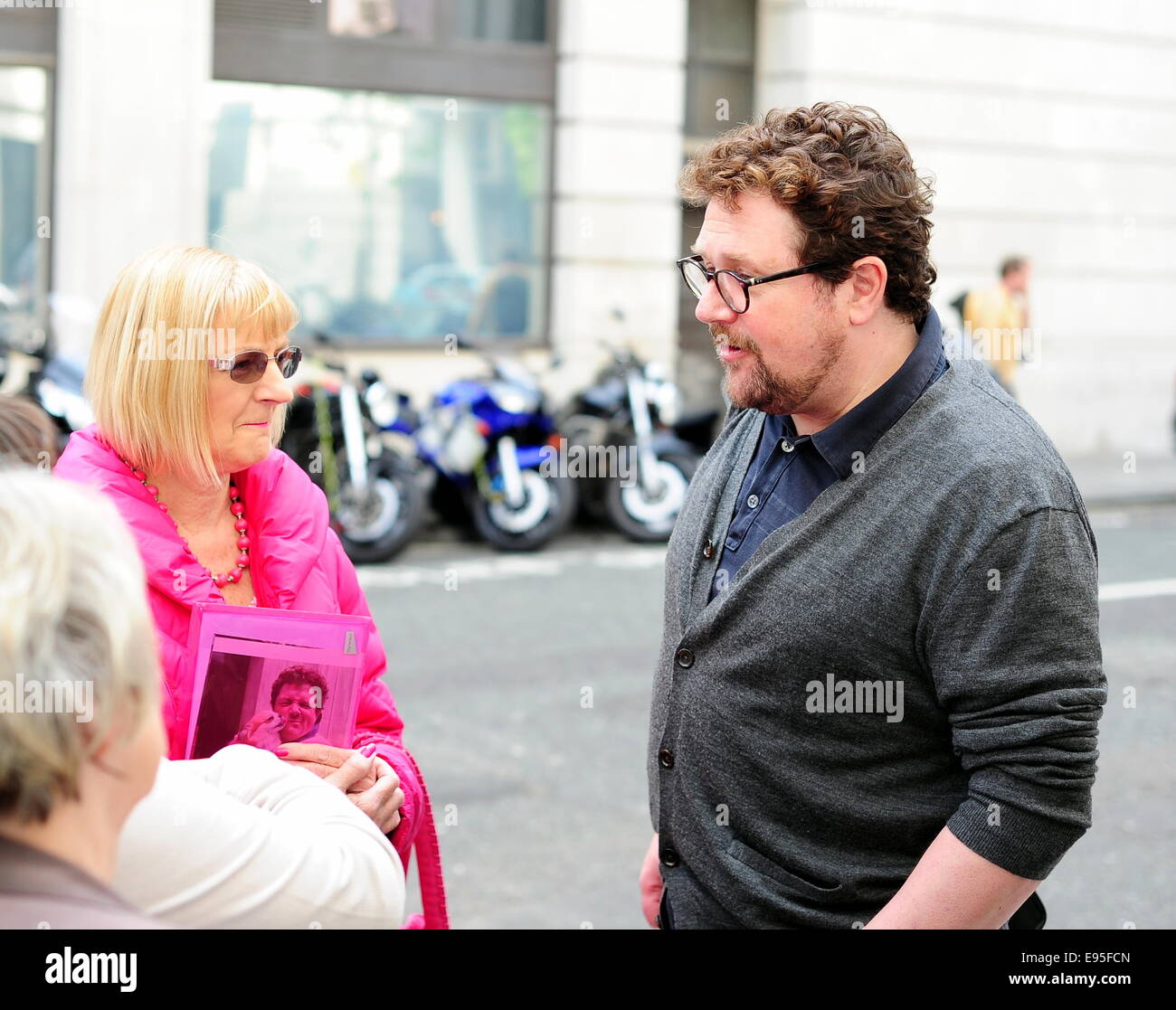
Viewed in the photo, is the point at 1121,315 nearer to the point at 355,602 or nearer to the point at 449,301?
the point at 449,301

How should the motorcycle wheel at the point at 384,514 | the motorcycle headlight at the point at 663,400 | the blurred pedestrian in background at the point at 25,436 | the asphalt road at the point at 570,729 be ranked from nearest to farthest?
1. the blurred pedestrian in background at the point at 25,436
2. the asphalt road at the point at 570,729
3. the motorcycle wheel at the point at 384,514
4. the motorcycle headlight at the point at 663,400

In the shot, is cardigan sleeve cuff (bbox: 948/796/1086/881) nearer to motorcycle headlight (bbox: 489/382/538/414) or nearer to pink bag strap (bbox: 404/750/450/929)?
pink bag strap (bbox: 404/750/450/929)

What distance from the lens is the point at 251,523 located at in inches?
103

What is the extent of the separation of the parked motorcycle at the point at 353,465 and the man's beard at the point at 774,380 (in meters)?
7.51

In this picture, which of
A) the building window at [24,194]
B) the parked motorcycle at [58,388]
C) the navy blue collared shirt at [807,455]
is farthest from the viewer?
the building window at [24,194]

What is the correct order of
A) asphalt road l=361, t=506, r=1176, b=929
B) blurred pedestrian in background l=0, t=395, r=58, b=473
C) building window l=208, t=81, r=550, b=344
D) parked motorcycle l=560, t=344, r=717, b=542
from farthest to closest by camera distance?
building window l=208, t=81, r=550, b=344
parked motorcycle l=560, t=344, r=717, b=542
asphalt road l=361, t=506, r=1176, b=929
blurred pedestrian in background l=0, t=395, r=58, b=473

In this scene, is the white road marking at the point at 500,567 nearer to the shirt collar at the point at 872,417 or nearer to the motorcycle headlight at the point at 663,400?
the motorcycle headlight at the point at 663,400

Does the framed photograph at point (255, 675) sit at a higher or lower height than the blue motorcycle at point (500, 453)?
higher

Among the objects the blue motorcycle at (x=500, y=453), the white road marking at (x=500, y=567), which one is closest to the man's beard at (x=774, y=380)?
the white road marking at (x=500, y=567)

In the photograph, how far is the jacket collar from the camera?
2396mm

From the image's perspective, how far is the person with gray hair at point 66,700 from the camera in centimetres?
137

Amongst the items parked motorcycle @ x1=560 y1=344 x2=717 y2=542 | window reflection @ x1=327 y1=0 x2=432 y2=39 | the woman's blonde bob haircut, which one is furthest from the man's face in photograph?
window reflection @ x1=327 y1=0 x2=432 y2=39

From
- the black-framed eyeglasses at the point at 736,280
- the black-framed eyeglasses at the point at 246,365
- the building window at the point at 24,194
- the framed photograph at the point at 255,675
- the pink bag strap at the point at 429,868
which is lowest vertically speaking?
the pink bag strap at the point at 429,868

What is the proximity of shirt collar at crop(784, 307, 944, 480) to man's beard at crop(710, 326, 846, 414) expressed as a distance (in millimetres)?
66
